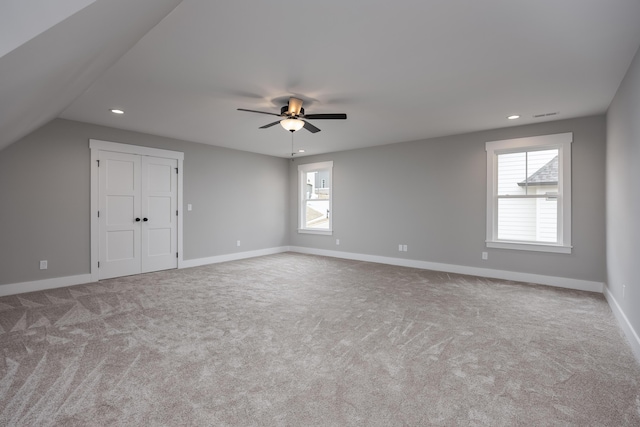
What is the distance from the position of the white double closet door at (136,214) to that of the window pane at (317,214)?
10.9 ft

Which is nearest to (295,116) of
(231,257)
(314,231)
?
(231,257)

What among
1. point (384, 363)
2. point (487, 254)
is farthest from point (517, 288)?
point (384, 363)

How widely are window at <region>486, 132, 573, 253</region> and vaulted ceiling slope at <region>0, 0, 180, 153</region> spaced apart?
530cm

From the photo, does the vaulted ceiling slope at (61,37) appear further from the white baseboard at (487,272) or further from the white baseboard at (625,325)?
the white baseboard at (487,272)

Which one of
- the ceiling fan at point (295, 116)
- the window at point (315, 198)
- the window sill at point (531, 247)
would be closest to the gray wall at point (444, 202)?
the window sill at point (531, 247)

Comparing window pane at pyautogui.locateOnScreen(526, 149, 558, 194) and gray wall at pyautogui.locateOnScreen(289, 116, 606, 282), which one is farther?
window pane at pyautogui.locateOnScreen(526, 149, 558, 194)

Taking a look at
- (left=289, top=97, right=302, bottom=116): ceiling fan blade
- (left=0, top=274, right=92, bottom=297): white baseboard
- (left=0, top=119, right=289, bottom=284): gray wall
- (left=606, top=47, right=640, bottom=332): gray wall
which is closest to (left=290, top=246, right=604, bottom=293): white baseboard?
(left=606, top=47, right=640, bottom=332): gray wall

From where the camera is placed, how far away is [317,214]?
812cm

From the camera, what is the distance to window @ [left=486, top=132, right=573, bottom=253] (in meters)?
4.77

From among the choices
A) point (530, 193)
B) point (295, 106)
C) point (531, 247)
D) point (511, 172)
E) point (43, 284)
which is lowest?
point (43, 284)

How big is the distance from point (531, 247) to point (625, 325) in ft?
6.80

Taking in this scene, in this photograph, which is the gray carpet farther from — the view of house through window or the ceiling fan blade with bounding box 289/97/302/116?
the ceiling fan blade with bounding box 289/97/302/116

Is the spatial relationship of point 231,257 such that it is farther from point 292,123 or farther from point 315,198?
point 292,123

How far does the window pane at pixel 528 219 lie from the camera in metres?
4.92
